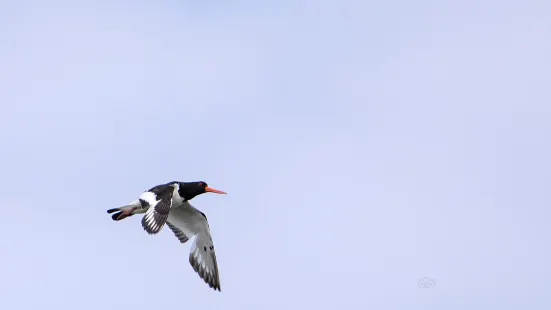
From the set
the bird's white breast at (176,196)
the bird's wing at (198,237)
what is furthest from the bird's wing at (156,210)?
the bird's wing at (198,237)

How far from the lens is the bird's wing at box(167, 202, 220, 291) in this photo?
39.9m

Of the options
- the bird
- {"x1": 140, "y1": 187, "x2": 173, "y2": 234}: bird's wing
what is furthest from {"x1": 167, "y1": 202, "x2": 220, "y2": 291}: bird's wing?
{"x1": 140, "y1": 187, "x2": 173, "y2": 234}: bird's wing

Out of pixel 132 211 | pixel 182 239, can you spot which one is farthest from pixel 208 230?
pixel 132 211

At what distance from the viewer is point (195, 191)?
39.0m

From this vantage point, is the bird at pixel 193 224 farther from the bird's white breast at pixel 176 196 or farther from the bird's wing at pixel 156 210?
the bird's wing at pixel 156 210

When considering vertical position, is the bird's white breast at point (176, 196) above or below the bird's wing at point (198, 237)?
above

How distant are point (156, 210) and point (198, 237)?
478cm

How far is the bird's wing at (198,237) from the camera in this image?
39906 mm

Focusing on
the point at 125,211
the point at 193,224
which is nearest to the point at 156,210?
the point at 125,211

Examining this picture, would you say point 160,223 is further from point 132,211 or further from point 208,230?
point 208,230

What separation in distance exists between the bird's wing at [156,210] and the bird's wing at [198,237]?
2.31 m

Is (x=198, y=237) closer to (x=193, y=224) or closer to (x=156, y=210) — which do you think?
(x=193, y=224)

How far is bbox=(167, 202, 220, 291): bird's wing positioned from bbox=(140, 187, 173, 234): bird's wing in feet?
7.58

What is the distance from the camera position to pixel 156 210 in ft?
117
